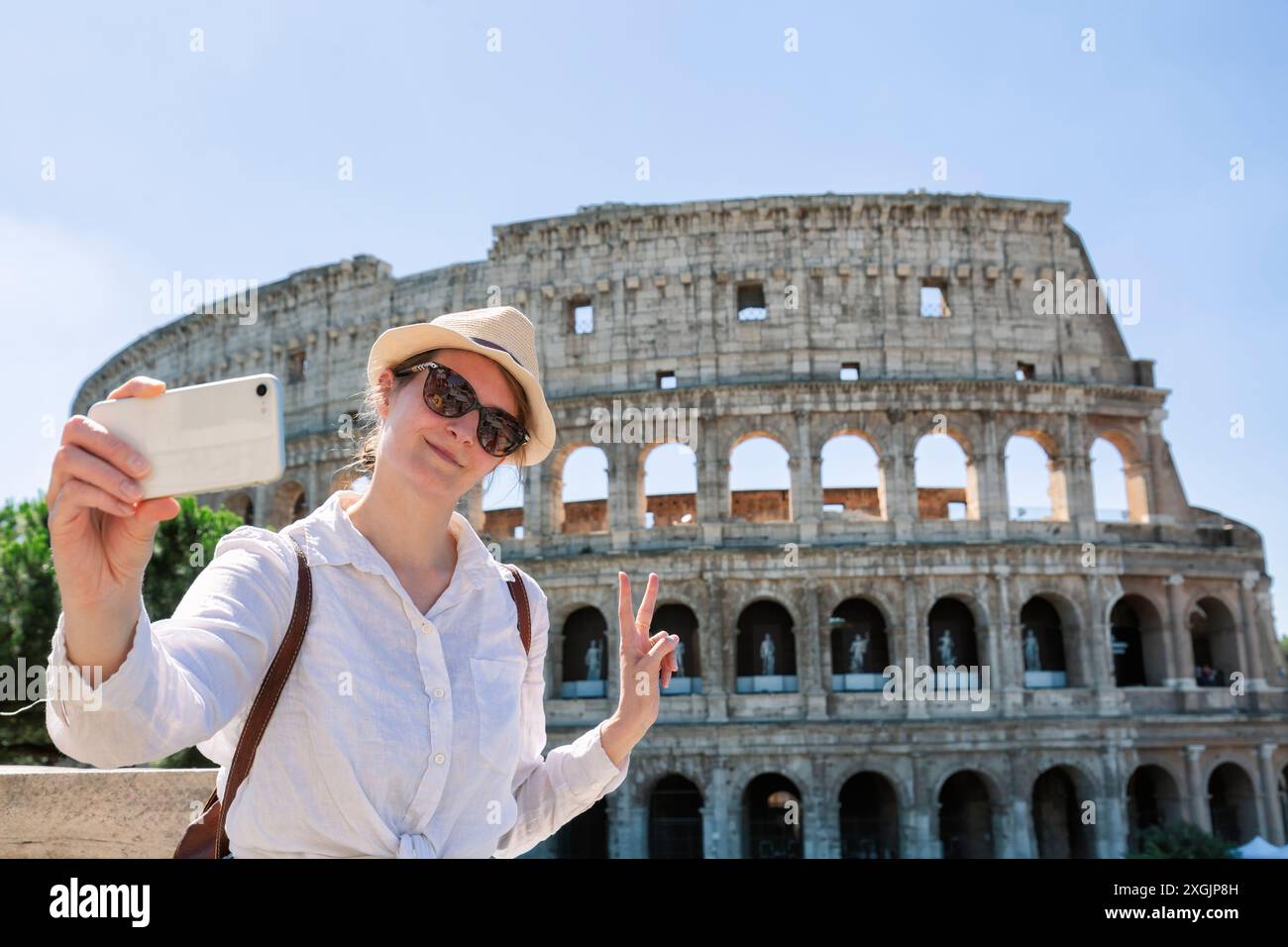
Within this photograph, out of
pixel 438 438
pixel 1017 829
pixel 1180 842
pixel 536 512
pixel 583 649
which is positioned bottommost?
pixel 1180 842

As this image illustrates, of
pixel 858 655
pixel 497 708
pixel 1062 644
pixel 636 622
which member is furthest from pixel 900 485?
pixel 497 708

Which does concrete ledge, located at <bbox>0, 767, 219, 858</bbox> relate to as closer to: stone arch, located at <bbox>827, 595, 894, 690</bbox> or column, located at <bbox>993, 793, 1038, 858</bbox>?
stone arch, located at <bbox>827, 595, 894, 690</bbox>

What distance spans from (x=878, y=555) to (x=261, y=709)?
2363 cm

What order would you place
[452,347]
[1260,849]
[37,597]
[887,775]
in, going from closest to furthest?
[452,347]
[37,597]
[1260,849]
[887,775]

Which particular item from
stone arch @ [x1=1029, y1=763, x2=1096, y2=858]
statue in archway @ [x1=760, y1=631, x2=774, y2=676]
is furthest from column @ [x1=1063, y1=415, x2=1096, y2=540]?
statue in archway @ [x1=760, y1=631, x2=774, y2=676]

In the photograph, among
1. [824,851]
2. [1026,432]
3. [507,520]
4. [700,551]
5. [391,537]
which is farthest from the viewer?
[507,520]

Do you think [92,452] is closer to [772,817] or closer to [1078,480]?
[772,817]

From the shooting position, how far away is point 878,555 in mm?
24641

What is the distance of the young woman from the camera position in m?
1.60

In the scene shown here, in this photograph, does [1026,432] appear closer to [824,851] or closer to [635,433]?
[635,433]

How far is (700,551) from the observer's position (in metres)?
24.6

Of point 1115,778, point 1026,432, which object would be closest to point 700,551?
point 1026,432

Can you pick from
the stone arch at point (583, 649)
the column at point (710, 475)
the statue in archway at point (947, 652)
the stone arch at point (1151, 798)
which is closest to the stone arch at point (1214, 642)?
the stone arch at point (1151, 798)
